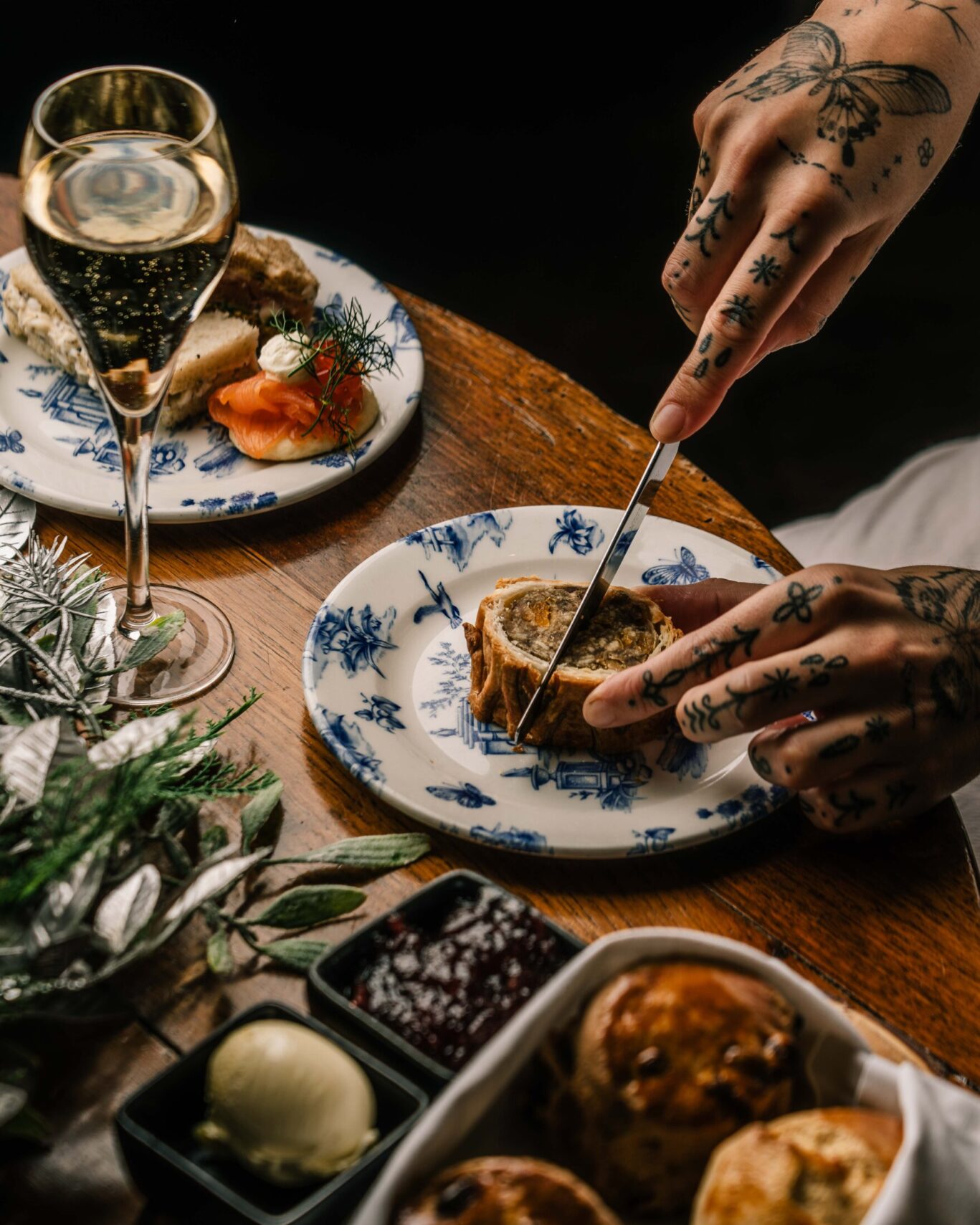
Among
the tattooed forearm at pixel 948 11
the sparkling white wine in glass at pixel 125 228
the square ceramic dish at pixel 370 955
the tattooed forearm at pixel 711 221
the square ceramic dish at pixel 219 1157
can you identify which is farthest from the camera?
the tattooed forearm at pixel 948 11

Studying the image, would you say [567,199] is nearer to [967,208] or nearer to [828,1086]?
[967,208]

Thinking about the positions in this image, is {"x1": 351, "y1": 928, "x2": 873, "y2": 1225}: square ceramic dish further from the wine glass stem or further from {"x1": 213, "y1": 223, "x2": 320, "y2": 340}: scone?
{"x1": 213, "y1": 223, "x2": 320, "y2": 340}: scone

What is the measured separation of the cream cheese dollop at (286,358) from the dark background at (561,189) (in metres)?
1.66

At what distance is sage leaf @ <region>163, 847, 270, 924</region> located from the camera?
90 centimetres

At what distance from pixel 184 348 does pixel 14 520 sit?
1.16ft

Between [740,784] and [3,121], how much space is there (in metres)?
2.87

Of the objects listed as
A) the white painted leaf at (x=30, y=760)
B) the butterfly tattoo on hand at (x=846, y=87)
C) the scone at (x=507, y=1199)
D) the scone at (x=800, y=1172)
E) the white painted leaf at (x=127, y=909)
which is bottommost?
the white painted leaf at (x=127, y=909)

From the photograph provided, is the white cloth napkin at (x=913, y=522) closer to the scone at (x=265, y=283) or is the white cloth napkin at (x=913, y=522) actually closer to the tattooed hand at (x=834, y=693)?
the tattooed hand at (x=834, y=693)

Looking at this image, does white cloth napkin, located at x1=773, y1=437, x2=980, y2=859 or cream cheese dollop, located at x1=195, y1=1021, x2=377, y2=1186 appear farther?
white cloth napkin, located at x1=773, y1=437, x2=980, y2=859

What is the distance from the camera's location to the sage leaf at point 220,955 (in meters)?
0.93

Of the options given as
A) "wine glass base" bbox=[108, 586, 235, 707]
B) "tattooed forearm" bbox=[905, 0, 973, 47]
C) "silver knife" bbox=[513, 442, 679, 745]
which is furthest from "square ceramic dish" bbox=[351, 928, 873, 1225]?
"tattooed forearm" bbox=[905, 0, 973, 47]

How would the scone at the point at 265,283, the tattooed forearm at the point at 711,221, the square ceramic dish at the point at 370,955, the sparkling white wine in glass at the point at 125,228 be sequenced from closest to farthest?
1. the square ceramic dish at the point at 370,955
2. the sparkling white wine in glass at the point at 125,228
3. the tattooed forearm at the point at 711,221
4. the scone at the point at 265,283

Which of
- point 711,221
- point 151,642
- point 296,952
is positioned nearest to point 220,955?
point 296,952

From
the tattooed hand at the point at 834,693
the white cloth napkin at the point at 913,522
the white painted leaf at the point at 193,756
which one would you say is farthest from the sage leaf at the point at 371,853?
the white cloth napkin at the point at 913,522
